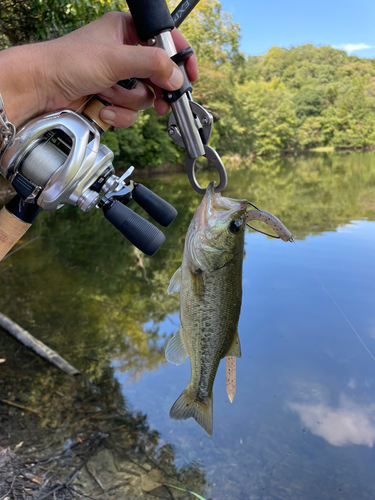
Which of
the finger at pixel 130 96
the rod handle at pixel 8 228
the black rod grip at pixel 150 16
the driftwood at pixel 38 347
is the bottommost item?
the driftwood at pixel 38 347

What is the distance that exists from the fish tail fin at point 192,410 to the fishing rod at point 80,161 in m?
0.68

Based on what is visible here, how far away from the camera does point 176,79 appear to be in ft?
4.21

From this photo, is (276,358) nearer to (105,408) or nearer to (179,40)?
(105,408)

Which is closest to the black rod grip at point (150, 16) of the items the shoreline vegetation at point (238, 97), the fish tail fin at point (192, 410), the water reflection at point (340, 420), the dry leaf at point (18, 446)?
the fish tail fin at point (192, 410)

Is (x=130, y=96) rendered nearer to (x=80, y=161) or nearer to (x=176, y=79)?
(x=176, y=79)

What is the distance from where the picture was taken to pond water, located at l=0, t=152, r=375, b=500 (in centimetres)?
381

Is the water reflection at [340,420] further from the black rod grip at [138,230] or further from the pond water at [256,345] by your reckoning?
the black rod grip at [138,230]

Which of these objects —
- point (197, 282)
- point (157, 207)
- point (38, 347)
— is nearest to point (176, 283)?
point (197, 282)

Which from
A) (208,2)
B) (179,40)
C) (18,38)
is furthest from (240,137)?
(179,40)

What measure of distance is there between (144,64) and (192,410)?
4.12 feet

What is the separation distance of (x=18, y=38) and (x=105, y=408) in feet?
25.2

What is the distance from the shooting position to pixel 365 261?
7.97 m

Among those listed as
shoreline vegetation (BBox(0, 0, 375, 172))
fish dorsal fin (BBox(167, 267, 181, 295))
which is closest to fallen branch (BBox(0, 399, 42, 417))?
fish dorsal fin (BBox(167, 267, 181, 295))

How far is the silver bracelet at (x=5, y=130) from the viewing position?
116 cm
